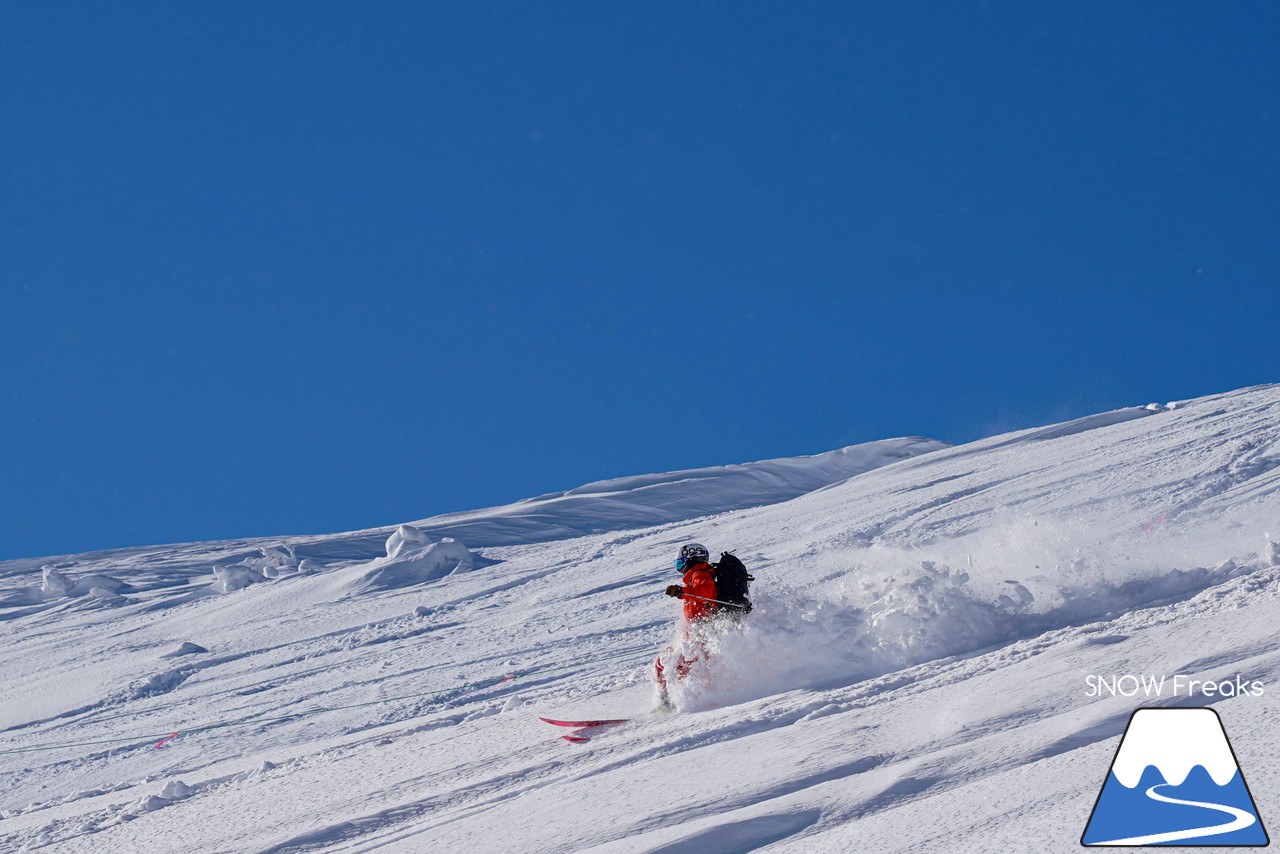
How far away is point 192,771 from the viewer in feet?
30.8

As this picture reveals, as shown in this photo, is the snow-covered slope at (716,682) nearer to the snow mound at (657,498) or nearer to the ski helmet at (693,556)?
the ski helmet at (693,556)

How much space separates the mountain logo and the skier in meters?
4.02

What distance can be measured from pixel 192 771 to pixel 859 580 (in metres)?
5.55

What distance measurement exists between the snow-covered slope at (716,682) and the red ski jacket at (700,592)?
0.33m

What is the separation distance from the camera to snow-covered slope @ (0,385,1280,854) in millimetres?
4578

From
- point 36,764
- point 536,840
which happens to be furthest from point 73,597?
point 536,840

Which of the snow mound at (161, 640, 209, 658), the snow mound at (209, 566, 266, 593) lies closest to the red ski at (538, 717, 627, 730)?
the snow mound at (161, 640, 209, 658)

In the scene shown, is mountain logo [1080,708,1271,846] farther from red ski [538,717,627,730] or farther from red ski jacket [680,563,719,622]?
red ski jacket [680,563,719,622]

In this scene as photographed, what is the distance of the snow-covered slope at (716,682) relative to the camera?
4.58 m

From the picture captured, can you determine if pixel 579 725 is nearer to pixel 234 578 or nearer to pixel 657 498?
pixel 234 578

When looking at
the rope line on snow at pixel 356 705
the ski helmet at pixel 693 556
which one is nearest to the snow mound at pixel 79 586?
the rope line on snow at pixel 356 705

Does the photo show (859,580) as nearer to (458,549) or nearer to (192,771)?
(192,771)

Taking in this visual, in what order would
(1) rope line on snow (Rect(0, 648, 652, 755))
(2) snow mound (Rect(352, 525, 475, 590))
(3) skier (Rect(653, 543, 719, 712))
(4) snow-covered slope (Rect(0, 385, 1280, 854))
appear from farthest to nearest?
1. (2) snow mound (Rect(352, 525, 475, 590))
2. (1) rope line on snow (Rect(0, 648, 652, 755))
3. (3) skier (Rect(653, 543, 719, 712))
4. (4) snow-covered slope (Rect(0, 385, 1280, 854))

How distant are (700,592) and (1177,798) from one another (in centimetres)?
474
